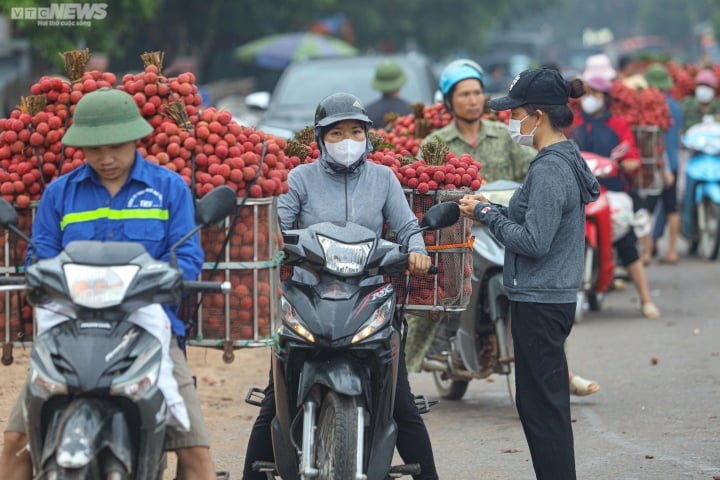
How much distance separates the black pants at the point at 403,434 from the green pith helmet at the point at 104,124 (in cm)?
158

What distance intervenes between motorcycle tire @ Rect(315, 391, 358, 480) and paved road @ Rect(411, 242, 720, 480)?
179cm

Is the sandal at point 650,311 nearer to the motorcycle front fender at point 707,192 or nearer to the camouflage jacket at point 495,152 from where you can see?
the motorcycle front fender at point 707,192

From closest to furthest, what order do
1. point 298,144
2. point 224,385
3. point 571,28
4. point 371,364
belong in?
1. point 371,364
2. point 298,144
3. point 224,385
4. point 571,28

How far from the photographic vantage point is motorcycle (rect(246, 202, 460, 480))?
569 centimetres

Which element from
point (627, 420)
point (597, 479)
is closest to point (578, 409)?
point (627, 420)

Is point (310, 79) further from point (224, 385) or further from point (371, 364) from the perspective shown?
point (371, 364)

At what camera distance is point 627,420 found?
8.84 metres

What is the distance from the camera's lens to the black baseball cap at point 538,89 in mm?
6262

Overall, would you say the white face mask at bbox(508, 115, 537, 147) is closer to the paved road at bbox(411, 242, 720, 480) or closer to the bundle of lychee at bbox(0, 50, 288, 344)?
the bundle of lychee at bbox(0, 50, 288, 344)

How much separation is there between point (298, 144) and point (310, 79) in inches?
451

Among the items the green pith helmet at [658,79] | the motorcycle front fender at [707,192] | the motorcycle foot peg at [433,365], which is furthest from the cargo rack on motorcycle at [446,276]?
the green pith helmet at [658,79]

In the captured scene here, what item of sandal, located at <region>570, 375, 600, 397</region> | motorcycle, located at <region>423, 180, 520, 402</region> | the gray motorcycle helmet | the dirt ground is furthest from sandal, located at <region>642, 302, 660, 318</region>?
the gray motorcycle helmet

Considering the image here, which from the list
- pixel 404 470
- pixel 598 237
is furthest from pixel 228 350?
pixel 598 237

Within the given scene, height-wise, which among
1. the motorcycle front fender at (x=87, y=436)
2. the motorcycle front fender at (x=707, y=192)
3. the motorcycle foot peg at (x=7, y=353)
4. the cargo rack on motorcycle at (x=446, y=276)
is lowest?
the motorcycle front fender at (x=87, y=436)
